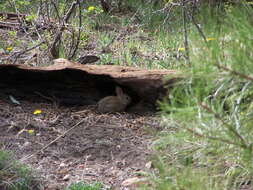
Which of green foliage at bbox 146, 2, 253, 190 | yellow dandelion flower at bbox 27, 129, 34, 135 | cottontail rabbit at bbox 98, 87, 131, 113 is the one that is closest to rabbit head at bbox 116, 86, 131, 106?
cottontail rabbit at bbox 98, 87, 131, 113

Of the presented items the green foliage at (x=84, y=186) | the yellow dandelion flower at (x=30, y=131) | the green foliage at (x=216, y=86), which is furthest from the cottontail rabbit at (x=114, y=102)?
the green foliage at (x=216, y=86)

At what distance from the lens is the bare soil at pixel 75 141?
13.0ft

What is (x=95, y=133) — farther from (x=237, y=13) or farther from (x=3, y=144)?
(x=237, y=13)

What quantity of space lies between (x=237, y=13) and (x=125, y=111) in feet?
10.6

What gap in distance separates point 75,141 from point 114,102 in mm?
753

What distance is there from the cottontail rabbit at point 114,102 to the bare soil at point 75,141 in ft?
0.24

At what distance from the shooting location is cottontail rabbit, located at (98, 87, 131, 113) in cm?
506

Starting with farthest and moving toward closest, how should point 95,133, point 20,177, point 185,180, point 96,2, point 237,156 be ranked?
1. point 96,2
2. point 95,133
3. point 20,177
4. point 237,156
5. point 185,180

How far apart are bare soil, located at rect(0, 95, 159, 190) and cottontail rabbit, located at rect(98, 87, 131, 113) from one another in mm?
73

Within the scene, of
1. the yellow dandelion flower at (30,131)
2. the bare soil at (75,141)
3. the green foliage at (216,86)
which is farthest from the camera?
the yellow dandelion flower at (30,131)

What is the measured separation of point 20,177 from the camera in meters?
3.62

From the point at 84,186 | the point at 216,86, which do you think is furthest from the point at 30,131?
the point at 216,86

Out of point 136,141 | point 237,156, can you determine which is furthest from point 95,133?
point 237,156

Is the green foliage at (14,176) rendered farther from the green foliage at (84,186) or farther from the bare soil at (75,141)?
the green foliage at (84,186)
